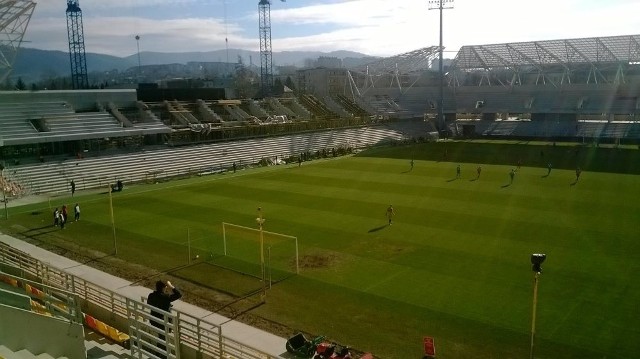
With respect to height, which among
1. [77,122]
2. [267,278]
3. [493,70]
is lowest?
[267,278]

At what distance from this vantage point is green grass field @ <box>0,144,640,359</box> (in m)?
13.3

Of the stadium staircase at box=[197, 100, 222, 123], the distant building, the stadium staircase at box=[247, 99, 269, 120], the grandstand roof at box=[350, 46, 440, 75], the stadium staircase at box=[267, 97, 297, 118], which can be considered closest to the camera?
the stadium staircase at box=[197, 100, 222, 123]

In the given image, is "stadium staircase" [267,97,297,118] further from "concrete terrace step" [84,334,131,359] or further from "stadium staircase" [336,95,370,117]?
"concrete terrace step" [84,334,131,359]

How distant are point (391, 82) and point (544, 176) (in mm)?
58153

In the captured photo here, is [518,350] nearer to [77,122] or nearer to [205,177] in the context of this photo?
[205,177]

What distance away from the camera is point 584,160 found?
43.8m

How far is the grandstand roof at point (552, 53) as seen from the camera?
65.7 meters

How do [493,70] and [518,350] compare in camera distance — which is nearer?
[518,350]

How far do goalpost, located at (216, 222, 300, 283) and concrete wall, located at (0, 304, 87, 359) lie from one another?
29.2ft

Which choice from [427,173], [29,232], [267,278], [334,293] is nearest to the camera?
[334,293]

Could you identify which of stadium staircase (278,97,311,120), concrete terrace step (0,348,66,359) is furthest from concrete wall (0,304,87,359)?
stadium staircase (278,97,311,120)

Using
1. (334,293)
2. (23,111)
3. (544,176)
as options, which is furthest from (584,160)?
(23,111)

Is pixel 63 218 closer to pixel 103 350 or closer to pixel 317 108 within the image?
pixel 103 350

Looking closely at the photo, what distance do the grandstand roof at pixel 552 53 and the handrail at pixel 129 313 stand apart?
228ft
